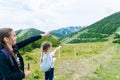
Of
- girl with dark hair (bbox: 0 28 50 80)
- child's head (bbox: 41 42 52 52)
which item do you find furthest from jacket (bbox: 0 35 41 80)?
child's head (bbox: 41 42 52 52)

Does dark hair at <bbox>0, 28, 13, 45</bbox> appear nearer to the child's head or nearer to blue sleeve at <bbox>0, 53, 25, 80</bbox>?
blue sleeve at <bbox>0, 53, 25, 80</bbox>

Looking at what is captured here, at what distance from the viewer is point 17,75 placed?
6.53 meters

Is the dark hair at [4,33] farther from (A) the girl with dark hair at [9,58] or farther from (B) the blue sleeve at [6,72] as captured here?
(B) the blue sleeve at [6,72]

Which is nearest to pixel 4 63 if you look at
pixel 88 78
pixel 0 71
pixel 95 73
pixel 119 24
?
pixel 0 71

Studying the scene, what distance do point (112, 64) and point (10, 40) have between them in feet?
61.0

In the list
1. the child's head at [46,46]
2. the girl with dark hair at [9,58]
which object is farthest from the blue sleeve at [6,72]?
the child's head at [46,46]

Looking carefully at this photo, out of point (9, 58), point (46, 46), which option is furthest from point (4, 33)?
point (46, 46)

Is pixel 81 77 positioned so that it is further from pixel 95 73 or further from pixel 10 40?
pixel 10 40

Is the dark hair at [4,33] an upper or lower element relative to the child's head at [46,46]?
upper

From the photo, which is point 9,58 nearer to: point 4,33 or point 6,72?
point 6,72

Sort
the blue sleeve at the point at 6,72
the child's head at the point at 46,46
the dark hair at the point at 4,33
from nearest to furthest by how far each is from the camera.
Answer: the blue sleeve at the point at 6,72
the dark hair at the point at 4,33
the child's head at the point at 46,46

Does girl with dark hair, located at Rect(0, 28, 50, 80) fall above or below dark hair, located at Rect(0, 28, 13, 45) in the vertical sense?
below

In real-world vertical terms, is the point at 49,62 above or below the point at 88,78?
above

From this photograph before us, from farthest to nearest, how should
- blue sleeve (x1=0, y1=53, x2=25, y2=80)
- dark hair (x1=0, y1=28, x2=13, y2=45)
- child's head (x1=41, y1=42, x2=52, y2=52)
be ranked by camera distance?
child's head (x1=41, y1=42, x2=52, y2=52) < dark hair (x1=0, y1=28, x2=13, y2=45) < blue sleeve (x1=0, y1=53, x2=25, y2=80)
